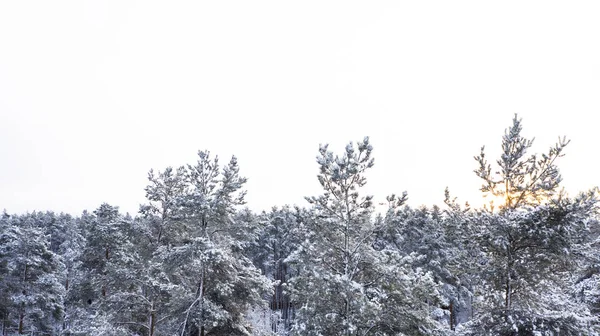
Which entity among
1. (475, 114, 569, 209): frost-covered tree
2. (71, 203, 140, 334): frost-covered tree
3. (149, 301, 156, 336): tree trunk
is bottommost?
(149, 301, 156, 336): tree trunk

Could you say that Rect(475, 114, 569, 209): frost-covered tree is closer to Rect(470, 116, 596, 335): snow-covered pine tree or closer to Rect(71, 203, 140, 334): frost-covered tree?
Rect(470, 116, 596, 335): snow-covered pine tree

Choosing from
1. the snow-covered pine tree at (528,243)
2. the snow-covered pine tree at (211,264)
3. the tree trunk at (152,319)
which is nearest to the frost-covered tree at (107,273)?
the tree trunk at (152,319)

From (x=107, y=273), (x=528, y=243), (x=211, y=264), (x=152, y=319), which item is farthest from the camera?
(x=107, y=273)

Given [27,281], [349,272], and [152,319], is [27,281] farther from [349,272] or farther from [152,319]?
[349,272]

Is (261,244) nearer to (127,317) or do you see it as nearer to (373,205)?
(127,317)

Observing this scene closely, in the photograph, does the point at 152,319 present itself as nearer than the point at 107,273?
Yes

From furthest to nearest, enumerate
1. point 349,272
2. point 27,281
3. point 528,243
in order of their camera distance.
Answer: point 27,281 → point 349,272 → point 528,243

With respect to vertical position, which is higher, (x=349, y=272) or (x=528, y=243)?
(x=528, y=243)

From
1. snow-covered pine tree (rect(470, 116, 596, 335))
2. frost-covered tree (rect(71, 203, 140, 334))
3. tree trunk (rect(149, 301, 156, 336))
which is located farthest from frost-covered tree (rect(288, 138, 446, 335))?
frost-covered tree (rect(71, 203, 140, 334))

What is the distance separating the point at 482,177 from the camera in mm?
11992

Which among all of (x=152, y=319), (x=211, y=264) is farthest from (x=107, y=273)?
(x=211, y=264)

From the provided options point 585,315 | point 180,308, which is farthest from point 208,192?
point 585,315

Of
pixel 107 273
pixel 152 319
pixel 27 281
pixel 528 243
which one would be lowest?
pixel 152 319

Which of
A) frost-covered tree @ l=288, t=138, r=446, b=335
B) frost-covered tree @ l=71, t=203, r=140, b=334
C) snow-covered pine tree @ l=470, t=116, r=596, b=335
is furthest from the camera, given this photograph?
frost-covered tree @ l=71, t=203, r=140, b=334
